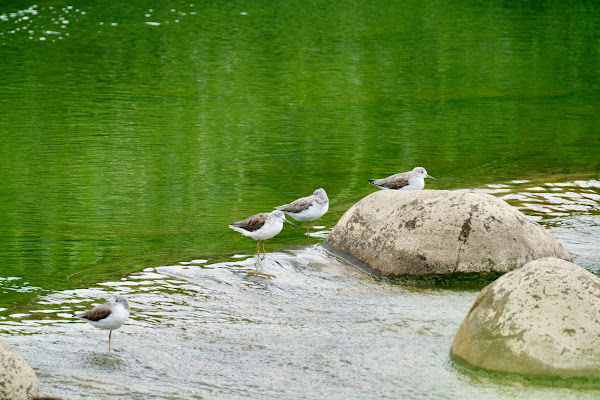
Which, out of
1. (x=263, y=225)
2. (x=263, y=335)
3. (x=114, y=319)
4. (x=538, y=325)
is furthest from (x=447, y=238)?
(x=114, y=319)

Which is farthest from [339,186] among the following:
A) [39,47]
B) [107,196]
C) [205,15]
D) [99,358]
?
[205,15]

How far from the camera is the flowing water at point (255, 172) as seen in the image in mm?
9609

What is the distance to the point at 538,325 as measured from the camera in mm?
9102

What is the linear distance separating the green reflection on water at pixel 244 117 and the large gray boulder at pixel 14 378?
365cm

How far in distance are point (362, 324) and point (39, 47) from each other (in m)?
25.5

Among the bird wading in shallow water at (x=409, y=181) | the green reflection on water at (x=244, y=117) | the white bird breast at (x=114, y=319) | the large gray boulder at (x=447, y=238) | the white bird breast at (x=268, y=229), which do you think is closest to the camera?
the white bird breast at (x=114, y=319)

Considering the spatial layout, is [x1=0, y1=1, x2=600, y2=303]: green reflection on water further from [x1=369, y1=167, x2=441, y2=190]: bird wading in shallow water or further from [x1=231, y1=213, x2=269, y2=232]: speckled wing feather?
[x1=369, y1=167, x2=441, y2=190]: bird wading in shallow water

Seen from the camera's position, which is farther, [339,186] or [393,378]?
[339,186]

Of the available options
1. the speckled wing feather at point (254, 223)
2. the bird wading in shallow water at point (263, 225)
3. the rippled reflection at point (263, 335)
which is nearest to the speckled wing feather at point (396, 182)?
the rippled reflection at point (263, 335)

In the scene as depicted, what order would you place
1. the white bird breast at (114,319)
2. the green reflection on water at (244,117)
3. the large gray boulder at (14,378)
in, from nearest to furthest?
the large gray boulder at (14,378) → the white bird breast at (114,319) → the green reflection on water at (244,117)

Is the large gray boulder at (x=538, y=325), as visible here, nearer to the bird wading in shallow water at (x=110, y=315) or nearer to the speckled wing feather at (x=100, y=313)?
the bird wading in shallow water at (x=110, y=315)

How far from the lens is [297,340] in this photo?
33.4 feet

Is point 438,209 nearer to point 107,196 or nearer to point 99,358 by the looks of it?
point 99,358

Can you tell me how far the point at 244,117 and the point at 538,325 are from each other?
15.2 meters
